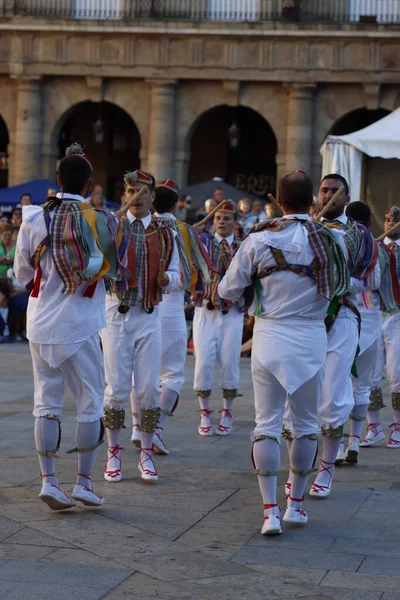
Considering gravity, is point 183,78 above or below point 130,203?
below

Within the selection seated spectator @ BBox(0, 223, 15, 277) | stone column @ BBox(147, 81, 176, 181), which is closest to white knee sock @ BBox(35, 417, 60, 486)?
seated spectator @ BBox(0, 223, 15, 277)

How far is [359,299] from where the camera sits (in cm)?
984

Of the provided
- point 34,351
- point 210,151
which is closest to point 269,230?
point 34,351

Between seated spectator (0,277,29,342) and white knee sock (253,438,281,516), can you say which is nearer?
white knee sock (253,438,281,516)

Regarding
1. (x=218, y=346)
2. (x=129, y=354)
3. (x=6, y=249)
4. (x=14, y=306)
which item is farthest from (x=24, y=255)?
(x=6, y=249)

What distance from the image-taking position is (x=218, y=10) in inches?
1144

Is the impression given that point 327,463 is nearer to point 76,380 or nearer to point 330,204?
point 330,204

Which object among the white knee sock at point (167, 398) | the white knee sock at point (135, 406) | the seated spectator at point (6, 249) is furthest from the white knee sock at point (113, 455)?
the seated spectator at point (6, 249)

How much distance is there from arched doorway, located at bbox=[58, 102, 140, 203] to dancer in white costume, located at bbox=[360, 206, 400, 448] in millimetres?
23333

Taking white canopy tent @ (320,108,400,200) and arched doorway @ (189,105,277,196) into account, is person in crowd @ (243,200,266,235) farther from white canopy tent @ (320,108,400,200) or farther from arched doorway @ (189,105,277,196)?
arched doorway @ (189,105,277,196)

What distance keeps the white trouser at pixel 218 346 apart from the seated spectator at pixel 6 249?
32.2 feet

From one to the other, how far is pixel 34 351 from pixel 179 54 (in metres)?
22.1

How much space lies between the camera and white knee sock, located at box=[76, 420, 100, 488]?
25.1ft

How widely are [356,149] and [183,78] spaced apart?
1238 centimetres
